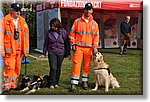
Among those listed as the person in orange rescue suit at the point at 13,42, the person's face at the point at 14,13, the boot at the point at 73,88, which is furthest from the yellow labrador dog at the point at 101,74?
the person's face at the point at 14,13

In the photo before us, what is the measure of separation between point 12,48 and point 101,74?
158cm

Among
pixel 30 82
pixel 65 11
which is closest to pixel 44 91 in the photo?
A: pixel 30 82

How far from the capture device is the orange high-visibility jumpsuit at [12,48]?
563cm

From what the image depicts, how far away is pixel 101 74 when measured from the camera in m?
5.86

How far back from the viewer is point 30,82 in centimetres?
589

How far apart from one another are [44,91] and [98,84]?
953mm

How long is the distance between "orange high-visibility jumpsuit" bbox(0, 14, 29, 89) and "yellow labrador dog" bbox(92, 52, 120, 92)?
48.5 inches

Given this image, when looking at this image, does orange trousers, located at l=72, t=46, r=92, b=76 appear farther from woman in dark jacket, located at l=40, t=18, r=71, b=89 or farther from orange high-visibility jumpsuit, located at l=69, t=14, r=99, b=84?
woman in dark jacket, located at l=40, t=18, r=71, b=89

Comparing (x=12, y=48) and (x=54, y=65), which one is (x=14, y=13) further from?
(x=54, y=65)

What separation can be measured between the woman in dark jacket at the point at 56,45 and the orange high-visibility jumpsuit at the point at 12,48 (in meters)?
0.40

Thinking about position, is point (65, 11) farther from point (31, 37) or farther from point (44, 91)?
point (44, 91)

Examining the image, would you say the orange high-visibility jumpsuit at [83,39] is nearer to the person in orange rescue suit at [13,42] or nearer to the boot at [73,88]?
the boot at [73,88]

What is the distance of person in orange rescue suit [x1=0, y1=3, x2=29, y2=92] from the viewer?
222 inches

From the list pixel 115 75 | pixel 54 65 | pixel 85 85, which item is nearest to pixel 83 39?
pixel 54 65
